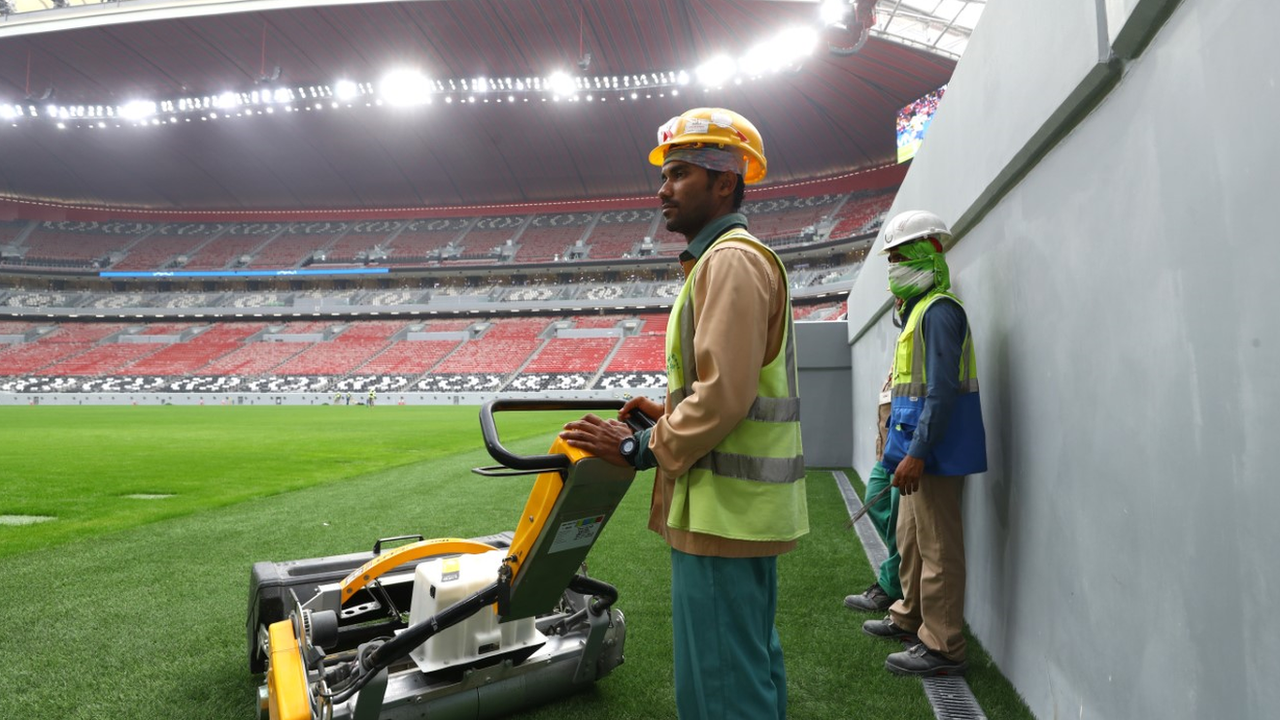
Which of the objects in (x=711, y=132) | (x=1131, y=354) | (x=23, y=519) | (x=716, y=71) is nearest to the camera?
(x=1131, y=354)

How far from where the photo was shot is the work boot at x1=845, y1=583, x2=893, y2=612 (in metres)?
3.47

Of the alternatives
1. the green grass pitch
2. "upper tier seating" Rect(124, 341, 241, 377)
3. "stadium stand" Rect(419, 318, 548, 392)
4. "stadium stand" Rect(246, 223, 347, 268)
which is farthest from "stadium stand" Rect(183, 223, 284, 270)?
the green grass pitch

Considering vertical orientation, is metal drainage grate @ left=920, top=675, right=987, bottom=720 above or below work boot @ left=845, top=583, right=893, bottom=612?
below

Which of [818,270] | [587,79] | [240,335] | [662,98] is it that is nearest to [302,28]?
[587,79]

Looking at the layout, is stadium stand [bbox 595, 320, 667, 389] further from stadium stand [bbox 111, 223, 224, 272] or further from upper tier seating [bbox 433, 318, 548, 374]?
stadium stand [bbox 111, 223, 224, 272]

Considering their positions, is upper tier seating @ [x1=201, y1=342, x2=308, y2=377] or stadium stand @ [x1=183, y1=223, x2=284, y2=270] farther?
stadium stand @ [x1=183, y1=223, x2=284, y2=270]

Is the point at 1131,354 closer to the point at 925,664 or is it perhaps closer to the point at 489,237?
the point at 925,664

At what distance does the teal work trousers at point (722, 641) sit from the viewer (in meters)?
1.67

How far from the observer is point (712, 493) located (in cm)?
169

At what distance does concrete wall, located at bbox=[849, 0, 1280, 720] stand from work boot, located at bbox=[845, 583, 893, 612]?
0.66 metres

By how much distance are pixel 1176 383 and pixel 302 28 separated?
3912 cm

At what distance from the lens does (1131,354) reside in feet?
5.31

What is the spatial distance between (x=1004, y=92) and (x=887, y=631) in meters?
2.32

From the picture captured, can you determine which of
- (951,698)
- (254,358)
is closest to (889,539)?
(951,698)
